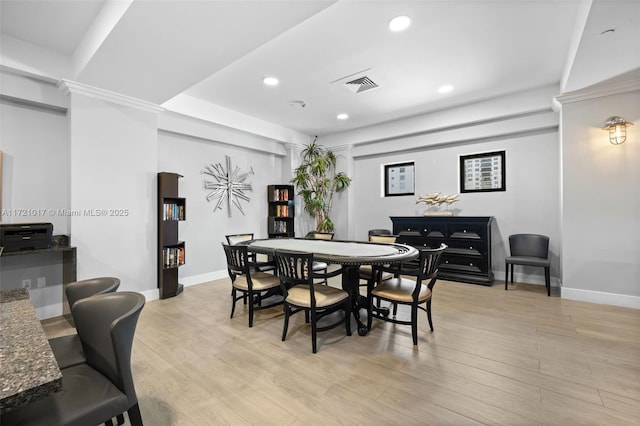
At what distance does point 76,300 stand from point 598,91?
5.77 metres

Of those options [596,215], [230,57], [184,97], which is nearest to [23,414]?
[230,57]

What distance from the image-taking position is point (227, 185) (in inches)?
212

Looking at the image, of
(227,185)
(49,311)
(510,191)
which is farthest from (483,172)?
(49,311)

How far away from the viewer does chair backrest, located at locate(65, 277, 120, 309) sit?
5.37ft

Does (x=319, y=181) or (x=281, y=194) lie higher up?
(x=319, y=181)

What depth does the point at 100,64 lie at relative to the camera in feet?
9.41

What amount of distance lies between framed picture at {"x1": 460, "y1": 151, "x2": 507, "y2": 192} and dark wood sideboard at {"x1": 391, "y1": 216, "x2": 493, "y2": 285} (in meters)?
0.68

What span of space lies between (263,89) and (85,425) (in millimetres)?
4091

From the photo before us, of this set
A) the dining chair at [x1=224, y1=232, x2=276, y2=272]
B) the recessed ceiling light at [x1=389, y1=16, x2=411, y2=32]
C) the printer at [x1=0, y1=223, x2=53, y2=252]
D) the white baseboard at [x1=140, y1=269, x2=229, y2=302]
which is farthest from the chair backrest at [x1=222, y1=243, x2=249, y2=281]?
the recessed ceiling light at [x1=389, y1=16, x2=411, y2=32]

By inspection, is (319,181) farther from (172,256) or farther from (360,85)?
(172,256)

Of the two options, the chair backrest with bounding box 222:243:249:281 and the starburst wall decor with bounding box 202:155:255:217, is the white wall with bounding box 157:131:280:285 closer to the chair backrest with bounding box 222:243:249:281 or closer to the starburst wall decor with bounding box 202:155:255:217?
the starburst wall decor with bounding box 202:155:255:217

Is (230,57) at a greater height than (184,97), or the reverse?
(184,97)

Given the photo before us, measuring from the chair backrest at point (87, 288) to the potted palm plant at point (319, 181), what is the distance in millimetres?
4552

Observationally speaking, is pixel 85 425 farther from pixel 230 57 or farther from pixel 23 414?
pixel 230 57
